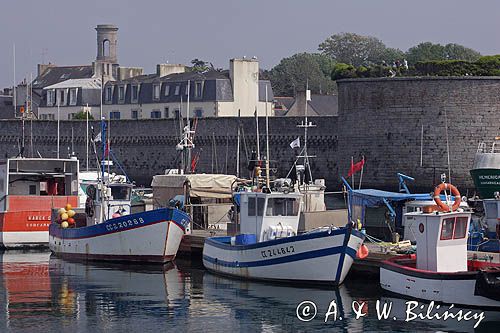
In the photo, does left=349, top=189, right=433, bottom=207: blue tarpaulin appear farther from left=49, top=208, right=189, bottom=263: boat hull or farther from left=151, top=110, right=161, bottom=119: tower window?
left=151, top=110, right=161, bottom=119: tower window

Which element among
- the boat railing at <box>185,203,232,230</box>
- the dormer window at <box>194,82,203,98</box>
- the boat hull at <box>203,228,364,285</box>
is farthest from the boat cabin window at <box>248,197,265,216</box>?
the dormer window at <box>194,82,203,98</box>

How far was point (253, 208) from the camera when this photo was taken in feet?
93.9

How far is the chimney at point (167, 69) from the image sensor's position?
8328 centimetres

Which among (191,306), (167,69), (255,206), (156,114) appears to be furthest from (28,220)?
(167,69)

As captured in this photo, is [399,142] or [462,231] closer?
[462,231]

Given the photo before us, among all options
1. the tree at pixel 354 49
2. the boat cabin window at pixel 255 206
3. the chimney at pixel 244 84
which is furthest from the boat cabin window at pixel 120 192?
the tree at pixel 354 49

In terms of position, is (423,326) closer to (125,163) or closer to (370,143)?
(370,143)

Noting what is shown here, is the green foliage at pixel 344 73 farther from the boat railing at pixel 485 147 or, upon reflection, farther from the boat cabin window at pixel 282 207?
the boat cabin window at pixel 282 207

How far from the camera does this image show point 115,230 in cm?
3247

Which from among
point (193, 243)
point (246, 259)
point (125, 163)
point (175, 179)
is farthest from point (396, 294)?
point (125, 163)

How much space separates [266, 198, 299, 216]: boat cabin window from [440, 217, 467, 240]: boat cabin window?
15.8 ft

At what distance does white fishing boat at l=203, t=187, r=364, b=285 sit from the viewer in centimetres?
2667

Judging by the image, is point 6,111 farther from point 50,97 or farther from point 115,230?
point 115,230

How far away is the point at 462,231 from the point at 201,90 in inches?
2068
